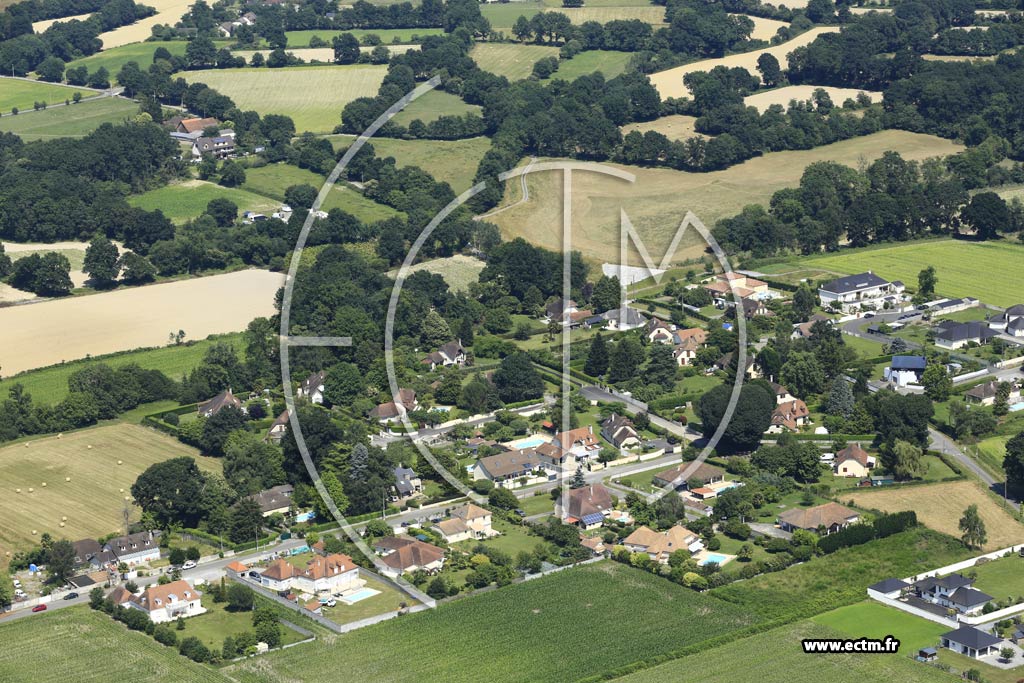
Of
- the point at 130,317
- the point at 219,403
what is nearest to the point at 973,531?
the point at 219,403

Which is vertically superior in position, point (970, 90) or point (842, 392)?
point (970, 90)

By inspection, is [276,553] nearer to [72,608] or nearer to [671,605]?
[72,608]

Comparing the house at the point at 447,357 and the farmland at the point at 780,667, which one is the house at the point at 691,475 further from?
the house at the point at 447,357

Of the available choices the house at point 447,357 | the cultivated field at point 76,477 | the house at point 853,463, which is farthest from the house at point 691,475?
the cultivated field at point 76,477

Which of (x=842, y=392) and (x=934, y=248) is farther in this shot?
(x=934, y=248)

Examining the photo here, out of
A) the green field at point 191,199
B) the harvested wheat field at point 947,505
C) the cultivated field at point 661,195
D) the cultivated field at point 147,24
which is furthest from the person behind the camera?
the cultivated field at point 147,24

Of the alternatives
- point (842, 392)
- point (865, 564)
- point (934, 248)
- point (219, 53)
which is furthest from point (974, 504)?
point (219, 53)
